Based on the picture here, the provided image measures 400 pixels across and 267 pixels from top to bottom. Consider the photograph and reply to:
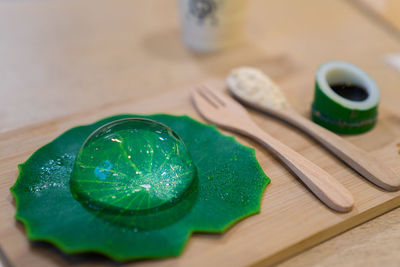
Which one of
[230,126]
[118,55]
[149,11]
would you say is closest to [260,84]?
[230,126]

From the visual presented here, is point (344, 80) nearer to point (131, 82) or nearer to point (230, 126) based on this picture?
point (230, 126)

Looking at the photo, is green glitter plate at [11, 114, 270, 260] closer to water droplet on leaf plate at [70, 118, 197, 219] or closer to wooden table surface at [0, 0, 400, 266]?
water droplet on leaf plate at [70, 118, 197, 219]

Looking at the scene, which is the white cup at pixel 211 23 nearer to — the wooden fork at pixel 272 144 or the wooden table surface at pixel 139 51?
the wooden table surface at pixel 139 51

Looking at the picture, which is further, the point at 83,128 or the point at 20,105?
the point at 20,105

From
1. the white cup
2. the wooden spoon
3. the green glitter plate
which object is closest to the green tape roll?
the wooden spoon

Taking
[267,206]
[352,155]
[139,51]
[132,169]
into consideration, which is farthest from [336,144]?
[139,51]

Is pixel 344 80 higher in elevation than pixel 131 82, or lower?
higher
